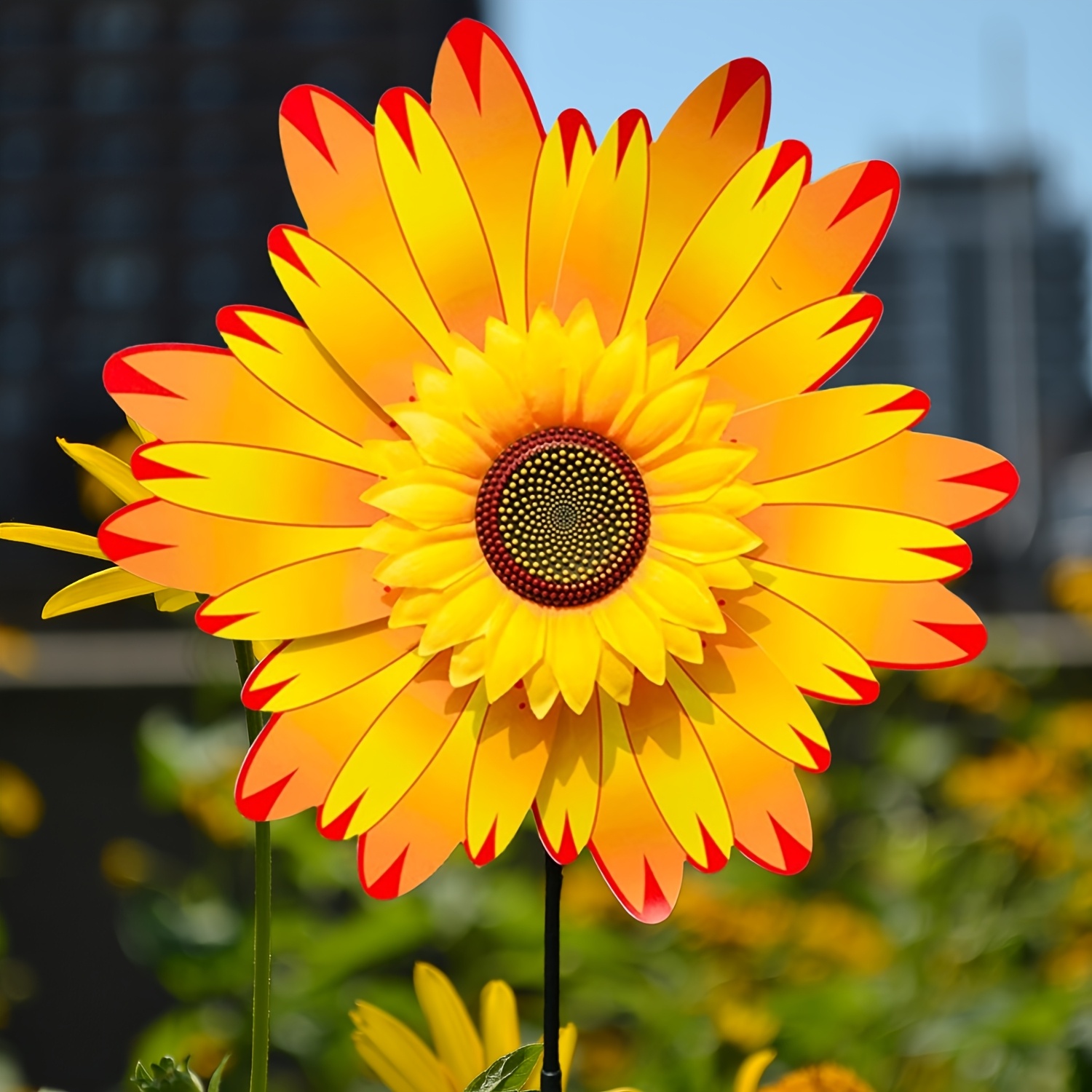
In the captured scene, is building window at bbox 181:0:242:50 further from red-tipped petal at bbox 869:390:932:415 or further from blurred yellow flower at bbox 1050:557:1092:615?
red-tipped petal at bbox 869:390:932:415

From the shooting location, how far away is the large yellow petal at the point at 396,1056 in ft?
1.02

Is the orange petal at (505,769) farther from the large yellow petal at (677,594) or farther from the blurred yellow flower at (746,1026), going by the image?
the blurred yellow flower at (746,1026)

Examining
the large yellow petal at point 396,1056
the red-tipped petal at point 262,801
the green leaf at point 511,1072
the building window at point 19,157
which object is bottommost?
the large yellow petal at point 396,1056

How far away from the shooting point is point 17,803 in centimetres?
116

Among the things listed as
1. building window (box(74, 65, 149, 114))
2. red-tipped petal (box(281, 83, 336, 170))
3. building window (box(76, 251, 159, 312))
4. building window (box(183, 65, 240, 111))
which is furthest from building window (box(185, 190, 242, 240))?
red-tipped petal (box(281, 83, 336, 170))

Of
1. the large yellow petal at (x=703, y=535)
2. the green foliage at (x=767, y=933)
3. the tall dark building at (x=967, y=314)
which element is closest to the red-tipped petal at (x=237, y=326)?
the large yellow petal at (x=703, y=535)

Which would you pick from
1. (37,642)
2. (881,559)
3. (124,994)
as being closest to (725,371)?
(881,559)

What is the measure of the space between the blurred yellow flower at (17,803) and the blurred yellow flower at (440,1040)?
0.94 metres

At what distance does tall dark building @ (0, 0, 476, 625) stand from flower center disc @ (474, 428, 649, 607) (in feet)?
47.3

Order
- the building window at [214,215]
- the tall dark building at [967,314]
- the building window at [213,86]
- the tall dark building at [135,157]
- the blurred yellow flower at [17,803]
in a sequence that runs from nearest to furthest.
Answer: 1. the blurred yellow flower at [17,803]
2. the tall dark building at [135,157]
3. the building window at [213,86]
4. the building window at [214,215]
5. the tall dark building at [967,314]

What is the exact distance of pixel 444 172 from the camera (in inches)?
11.0

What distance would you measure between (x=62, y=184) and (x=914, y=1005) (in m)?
16.4

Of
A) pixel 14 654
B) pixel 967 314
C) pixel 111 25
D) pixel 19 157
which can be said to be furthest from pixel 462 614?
pixel 967 314

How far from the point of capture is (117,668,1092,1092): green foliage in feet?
2.99
